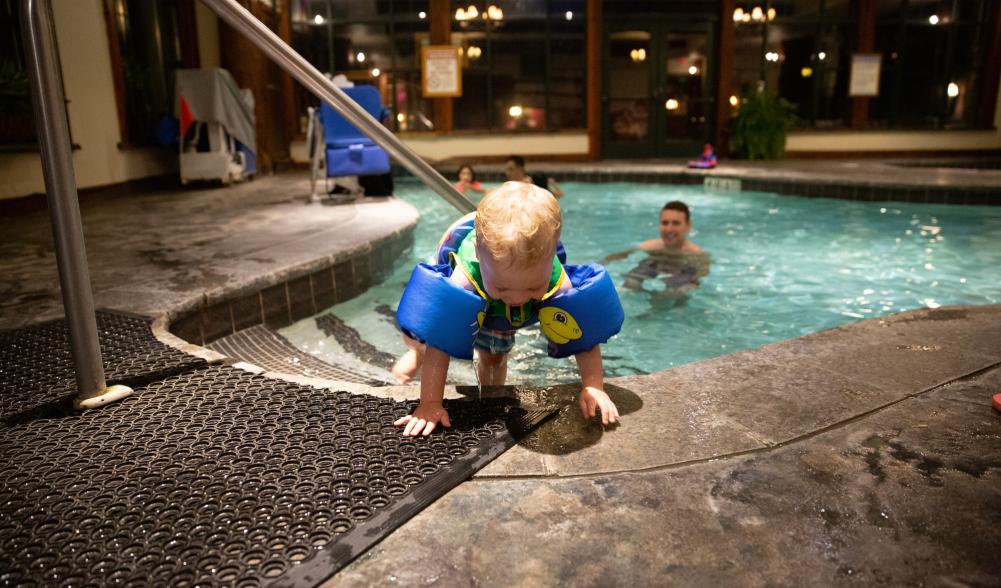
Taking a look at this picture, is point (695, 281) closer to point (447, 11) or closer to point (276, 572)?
point (276, 572)

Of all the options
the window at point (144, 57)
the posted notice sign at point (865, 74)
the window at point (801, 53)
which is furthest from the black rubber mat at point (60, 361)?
the posted notice sign at point (865, 74)

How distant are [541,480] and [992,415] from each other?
4.11 feet

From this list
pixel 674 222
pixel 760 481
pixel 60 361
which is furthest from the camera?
pixel 674 222

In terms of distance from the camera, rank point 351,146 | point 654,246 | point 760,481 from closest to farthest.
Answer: point 760,481 < point 654,246 < point 351,146

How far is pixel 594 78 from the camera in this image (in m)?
13.7

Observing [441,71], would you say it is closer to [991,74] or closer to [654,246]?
[654,246]

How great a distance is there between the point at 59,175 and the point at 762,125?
13296 millimetres

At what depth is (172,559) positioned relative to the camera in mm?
1303

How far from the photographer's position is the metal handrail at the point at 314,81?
194 cm

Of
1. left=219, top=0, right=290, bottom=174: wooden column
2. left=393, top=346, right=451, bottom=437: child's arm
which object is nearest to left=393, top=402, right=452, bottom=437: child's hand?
left=393, top=346, right=451, bottom=437: child's arm

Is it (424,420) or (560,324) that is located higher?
(560,324)

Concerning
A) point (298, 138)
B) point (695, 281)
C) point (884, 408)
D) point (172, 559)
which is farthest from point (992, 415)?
point (298, 138)

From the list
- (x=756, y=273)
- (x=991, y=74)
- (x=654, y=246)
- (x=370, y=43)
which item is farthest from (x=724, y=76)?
(x=654, y=246)

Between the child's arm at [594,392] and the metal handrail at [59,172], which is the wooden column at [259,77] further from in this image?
the child's arm at [594,392]
